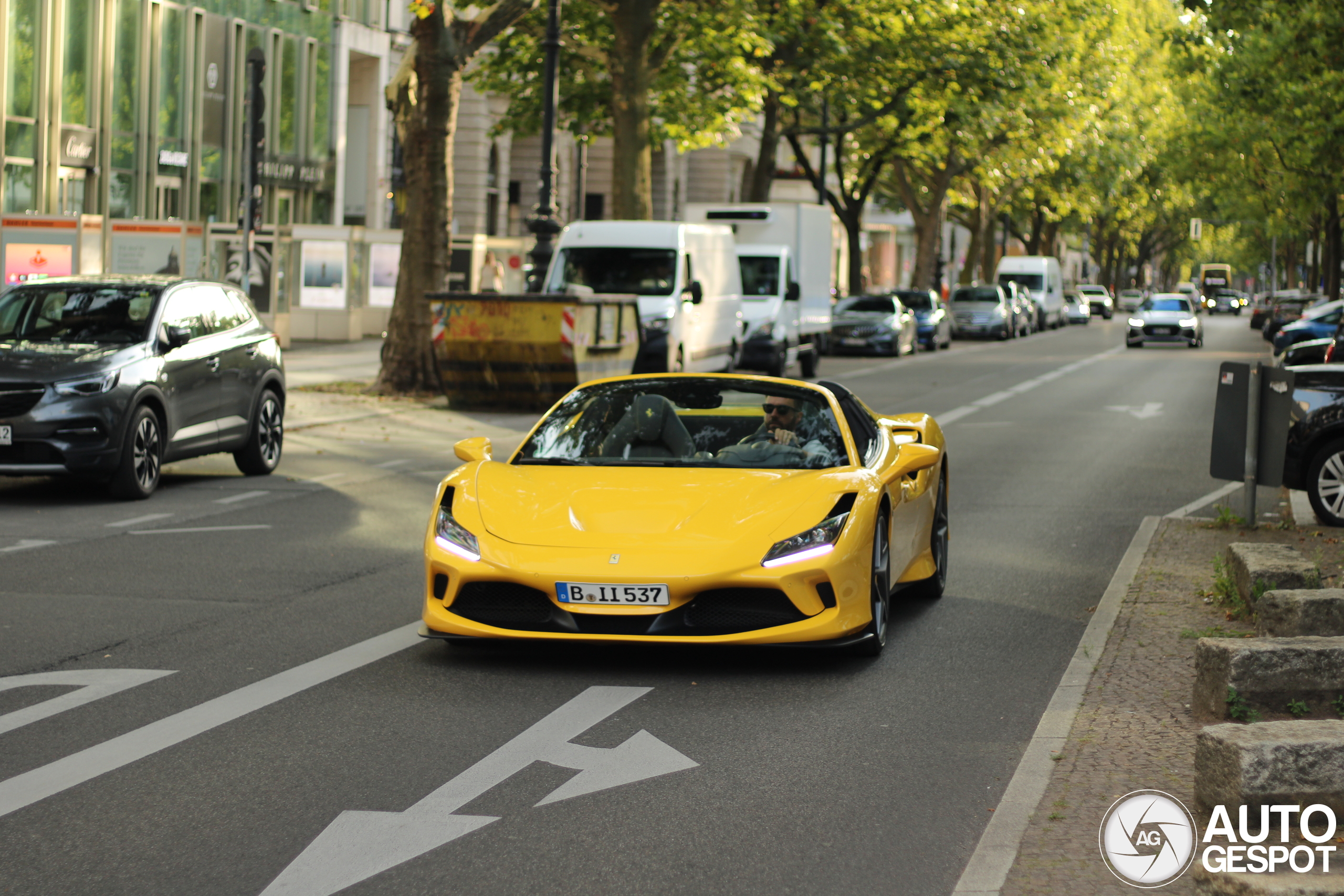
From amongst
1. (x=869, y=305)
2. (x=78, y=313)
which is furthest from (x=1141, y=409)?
(x=869, y=305)

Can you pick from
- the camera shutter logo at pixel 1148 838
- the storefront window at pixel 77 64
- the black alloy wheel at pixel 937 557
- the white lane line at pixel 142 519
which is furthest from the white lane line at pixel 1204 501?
the storefront window at pixel 77 64

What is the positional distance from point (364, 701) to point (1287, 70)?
2654cm

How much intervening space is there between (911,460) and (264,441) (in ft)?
26.8

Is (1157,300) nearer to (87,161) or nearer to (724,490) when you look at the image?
(87,161)

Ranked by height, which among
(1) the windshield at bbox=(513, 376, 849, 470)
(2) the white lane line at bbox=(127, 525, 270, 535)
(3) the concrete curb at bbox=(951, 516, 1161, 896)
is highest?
(1) the windshield at bbox=(513, 376, 849, 470)

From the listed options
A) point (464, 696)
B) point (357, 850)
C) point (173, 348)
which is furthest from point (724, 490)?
point (173, 348)

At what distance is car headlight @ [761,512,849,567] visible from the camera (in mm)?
7168

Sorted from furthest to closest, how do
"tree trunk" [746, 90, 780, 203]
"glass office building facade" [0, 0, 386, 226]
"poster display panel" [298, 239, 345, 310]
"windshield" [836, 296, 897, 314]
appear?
"windshield" [836, 296, 897, 314], "tree trunk" [746, 90, 780, 203], "glass office building facade" [0, 0, 386, 226], "poster display panel" [298, 239, 345, 310]

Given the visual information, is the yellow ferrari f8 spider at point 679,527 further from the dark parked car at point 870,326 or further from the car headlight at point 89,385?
the dark parked car at point 870,326

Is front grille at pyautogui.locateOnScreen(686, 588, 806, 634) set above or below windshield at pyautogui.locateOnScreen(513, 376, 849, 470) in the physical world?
below

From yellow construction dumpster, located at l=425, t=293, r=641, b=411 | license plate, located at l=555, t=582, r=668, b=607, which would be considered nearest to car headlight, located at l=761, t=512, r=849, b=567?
license plate, located at l=555, t=582, r=668, b=607

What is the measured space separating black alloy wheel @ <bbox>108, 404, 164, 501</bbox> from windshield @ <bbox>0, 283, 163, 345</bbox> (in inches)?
28.0

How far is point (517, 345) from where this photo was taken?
22.0 m

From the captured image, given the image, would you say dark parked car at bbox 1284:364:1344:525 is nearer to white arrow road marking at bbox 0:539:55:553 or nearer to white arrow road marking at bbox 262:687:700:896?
white arrow road marking at bbox 262:687:700:896
